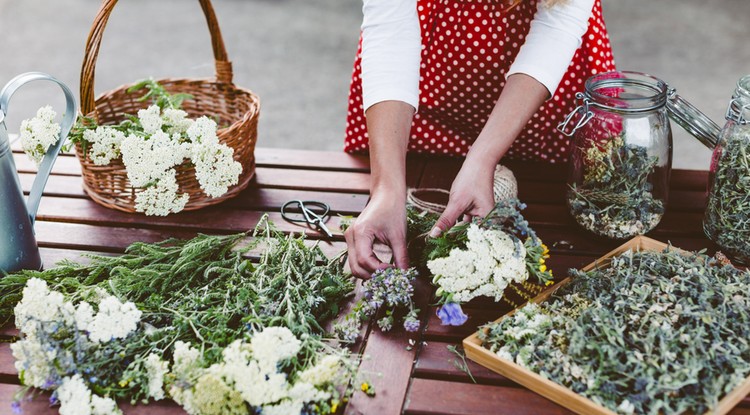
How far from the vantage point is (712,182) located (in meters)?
1.48

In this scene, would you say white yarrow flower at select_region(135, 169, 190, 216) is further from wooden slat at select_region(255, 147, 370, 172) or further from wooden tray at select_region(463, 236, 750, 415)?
wooden tray at select_region(463, 236, 750, 415)

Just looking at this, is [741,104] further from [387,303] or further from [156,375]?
[156,375]

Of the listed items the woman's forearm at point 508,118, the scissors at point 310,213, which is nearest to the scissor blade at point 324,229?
the scissors at point 310,213

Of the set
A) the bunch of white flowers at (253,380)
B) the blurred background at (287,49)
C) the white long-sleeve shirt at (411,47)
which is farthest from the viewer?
the blurred background at (287,49)

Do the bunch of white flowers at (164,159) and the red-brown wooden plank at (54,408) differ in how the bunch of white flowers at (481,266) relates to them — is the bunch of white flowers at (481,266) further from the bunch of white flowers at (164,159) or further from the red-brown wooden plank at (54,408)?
the bunch of white flowers at (164,159)

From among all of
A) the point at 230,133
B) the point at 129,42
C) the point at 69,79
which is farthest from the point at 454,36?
the point at 129,42

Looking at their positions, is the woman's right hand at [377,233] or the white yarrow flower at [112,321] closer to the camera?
the white yarrow flower at [112,321]

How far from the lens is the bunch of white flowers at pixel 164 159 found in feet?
5.18

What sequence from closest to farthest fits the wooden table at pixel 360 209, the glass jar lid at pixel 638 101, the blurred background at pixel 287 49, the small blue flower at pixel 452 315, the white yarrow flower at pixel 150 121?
the wooden table at pixel 360 209, the small blue flower at pixel 452 315, the glass jar lid at pixel 638 101, the white yarrow flower at pixel 150 121, the blurred background at pixel 287 49

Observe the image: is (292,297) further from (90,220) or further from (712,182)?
(712,182)

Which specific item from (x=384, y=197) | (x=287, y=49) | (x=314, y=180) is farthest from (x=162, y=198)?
(x=287, y=49)

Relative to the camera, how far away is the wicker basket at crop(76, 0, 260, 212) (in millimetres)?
1634

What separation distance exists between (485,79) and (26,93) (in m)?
3.36

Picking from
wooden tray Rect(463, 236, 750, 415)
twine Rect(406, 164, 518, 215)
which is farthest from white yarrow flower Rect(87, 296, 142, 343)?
twine Rect(406, 164, 518, 215)
